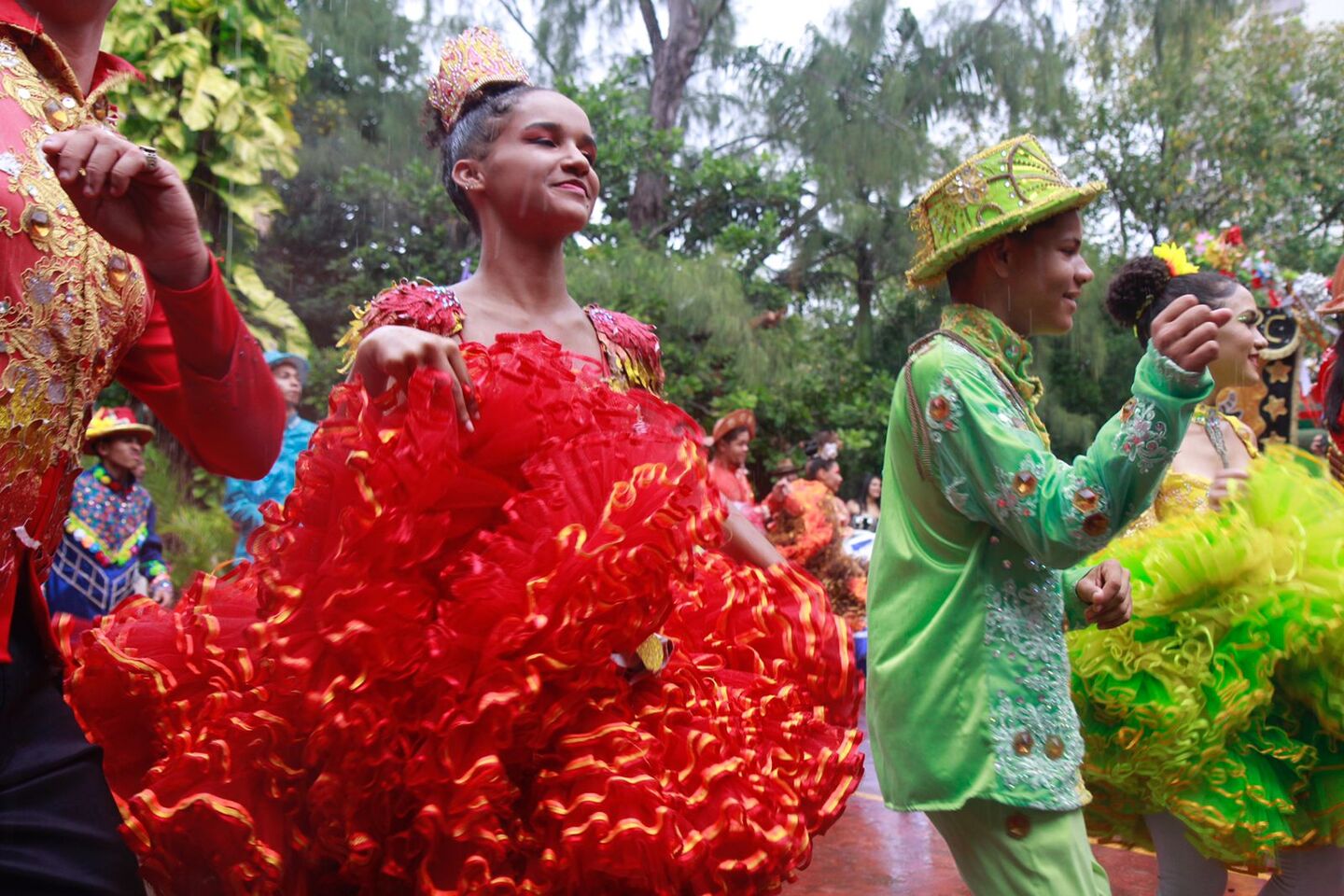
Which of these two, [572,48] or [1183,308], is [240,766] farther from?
[572,48]

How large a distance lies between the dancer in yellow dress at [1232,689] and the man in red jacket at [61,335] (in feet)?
7.61

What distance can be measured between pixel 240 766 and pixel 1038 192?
1.98 meters

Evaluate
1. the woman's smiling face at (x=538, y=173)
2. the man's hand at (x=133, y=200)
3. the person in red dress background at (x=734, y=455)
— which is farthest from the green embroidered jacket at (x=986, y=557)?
the person in red dress background at (x=734, y=455)

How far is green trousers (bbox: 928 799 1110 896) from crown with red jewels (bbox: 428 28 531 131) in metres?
1.70

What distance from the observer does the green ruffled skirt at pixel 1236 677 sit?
3.13 m

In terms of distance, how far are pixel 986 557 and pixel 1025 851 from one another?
0.57 meters

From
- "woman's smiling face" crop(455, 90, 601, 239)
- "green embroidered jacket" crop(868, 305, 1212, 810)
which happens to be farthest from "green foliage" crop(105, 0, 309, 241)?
"green embroidered jacket" crop(868, 305, 1212, 810)

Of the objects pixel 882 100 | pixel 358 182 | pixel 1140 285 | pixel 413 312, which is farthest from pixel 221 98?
pixel 882 100

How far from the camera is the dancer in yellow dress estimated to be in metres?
3.14

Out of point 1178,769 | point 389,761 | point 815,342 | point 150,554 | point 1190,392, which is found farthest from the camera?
point 815,342

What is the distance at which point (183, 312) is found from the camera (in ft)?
6.20

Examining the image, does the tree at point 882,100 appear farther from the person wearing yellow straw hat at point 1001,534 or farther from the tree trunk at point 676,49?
the person wearing yellow straw hat at point 1001,534

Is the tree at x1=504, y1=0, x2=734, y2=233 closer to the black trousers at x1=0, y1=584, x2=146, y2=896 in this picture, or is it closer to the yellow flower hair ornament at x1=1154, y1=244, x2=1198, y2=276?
the yellow flower hair ornament at x1=1154, y1=244, x2=1198, y2=276

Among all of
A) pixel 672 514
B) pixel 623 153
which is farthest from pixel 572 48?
pixel 672 514
